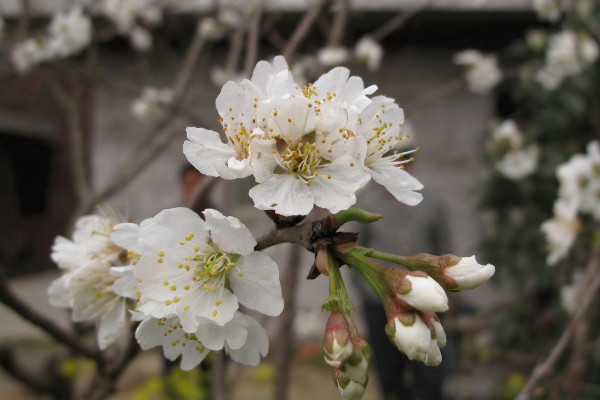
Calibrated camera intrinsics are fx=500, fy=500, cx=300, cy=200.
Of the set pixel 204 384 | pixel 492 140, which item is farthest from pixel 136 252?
pixel 492 140

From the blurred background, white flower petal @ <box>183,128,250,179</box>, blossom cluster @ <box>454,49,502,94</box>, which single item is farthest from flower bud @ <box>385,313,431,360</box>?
blossom cluster @ <box>454,49,502,94</box>

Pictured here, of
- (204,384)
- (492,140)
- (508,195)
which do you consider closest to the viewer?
(204,384)

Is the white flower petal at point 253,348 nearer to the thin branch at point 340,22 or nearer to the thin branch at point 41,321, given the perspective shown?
the thin branch at point 41,321

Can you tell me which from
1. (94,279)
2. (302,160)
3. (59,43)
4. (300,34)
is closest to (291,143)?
(302,160)

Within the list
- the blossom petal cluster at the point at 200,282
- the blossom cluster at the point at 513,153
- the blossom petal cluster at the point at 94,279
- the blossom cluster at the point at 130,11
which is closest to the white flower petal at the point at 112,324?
the blossom petal cluster at the point at 94,279

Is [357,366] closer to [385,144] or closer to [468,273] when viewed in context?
[468,273]

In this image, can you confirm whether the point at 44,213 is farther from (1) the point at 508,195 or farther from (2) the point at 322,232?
(2) the point at 322,232
